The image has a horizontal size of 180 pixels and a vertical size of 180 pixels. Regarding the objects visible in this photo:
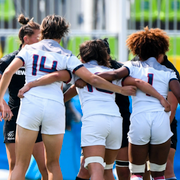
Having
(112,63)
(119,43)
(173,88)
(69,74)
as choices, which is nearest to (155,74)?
(173,88)

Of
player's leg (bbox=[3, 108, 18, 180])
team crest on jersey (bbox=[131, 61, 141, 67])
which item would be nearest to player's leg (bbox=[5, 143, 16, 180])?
player's leg (bbox=[3, 108, 18, 180])

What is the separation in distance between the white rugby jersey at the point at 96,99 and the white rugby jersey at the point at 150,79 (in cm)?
22

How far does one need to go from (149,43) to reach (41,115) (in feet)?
3.76

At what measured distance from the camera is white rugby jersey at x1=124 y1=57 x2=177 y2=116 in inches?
114

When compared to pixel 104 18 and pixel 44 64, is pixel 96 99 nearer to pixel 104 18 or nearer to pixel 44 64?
pixel 44 64

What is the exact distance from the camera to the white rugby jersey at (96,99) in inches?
110

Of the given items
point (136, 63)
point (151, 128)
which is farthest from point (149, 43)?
point (151, 128)

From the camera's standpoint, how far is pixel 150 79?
114 inches

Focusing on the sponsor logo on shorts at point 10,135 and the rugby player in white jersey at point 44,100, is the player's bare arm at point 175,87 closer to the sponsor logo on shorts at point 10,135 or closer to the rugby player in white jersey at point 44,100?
the rugby player in white jersey at point 44,100

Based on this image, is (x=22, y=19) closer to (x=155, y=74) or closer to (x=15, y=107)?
(x=15, y=107)

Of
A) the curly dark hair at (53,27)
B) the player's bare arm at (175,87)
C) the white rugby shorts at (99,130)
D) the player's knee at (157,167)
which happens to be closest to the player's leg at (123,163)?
the player's knee at (157,167)

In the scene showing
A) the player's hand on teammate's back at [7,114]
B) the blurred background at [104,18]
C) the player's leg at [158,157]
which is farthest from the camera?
the blurred background at [104,18]

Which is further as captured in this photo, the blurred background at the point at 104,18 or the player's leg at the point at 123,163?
the blurred background at the point at 104,18

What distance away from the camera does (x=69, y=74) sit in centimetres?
289
